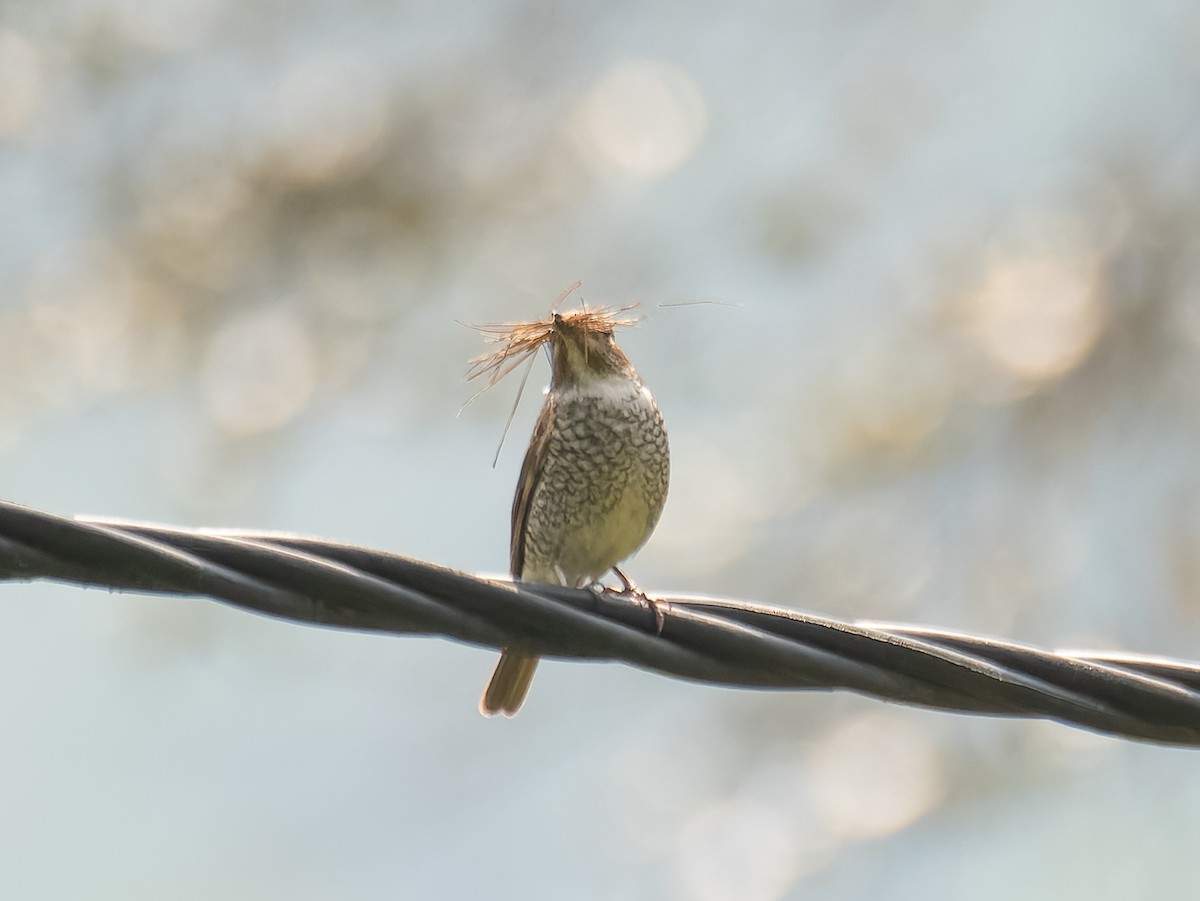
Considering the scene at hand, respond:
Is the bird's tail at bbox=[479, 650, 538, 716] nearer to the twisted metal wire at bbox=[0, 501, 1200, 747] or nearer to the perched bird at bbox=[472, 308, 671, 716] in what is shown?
the perched bird at bbox=[472, 308, 671, 716]

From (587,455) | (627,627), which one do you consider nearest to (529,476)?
(587,455)

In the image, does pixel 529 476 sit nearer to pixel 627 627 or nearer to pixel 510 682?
pixel 510 682

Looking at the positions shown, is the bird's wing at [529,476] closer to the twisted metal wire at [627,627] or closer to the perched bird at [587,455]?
the perched bird at [587,455]

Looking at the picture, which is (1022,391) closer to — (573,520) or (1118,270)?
(1118,270)

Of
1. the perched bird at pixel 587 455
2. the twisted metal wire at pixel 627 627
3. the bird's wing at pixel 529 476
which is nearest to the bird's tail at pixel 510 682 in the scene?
the perched bird at pixel 587 455

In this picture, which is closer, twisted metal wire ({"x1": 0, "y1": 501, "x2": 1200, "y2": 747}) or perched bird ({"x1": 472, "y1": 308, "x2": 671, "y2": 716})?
twisted metal wire ({"x1": 0, "y1": 501, "x2": 1200, "y2": 747})

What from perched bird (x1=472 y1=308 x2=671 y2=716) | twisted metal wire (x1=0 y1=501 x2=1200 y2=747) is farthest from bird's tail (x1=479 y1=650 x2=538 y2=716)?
twisted metal wire (x1=0 y1=501 x2=1200 y2=747)
